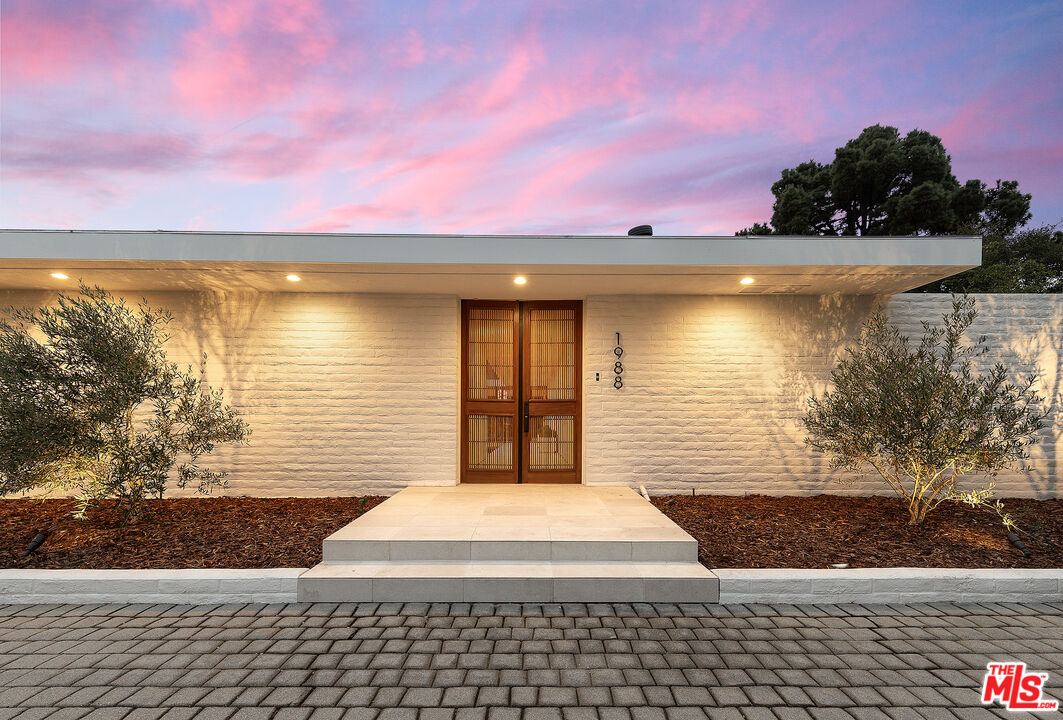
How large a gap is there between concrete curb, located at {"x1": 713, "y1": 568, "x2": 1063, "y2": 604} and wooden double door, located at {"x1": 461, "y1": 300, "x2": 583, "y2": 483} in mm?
3010

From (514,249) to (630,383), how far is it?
2404 millimetres

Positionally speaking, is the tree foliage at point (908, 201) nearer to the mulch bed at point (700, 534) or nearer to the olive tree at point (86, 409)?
the mulch bed at point (700, 534)

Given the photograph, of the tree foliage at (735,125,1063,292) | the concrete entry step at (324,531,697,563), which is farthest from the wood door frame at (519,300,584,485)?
the tree foliage at (735,125,1063,292)

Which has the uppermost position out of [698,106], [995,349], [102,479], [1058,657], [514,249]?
[698,106]

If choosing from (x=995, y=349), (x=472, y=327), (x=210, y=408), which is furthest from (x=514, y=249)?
(x=995, y=349)

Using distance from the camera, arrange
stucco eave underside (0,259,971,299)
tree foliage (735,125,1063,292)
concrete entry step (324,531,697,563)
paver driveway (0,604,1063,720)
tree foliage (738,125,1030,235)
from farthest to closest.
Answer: tree foliage (738,125,1030,235)
tree foliage (735,125,1063,292)
stucco eave underside (0,259,971,299)
concrete entry step (324,531,697,563)
paver driveway (0,604,1063,720)

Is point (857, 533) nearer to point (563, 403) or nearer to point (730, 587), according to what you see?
point (730, 587)

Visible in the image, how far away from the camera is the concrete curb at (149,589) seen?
10.8 ft

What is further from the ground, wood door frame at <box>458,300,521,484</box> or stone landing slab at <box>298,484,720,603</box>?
wood door frame at <box>458,300,521,484</box>

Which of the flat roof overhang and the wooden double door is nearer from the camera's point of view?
the flat roof overhang

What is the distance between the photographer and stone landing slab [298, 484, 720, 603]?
3.31 metres

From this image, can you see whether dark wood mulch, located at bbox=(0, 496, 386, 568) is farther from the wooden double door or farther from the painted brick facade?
the wooden double door

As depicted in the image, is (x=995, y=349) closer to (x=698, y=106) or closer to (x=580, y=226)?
(x=698, y=106)

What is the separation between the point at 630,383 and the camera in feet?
19.6
